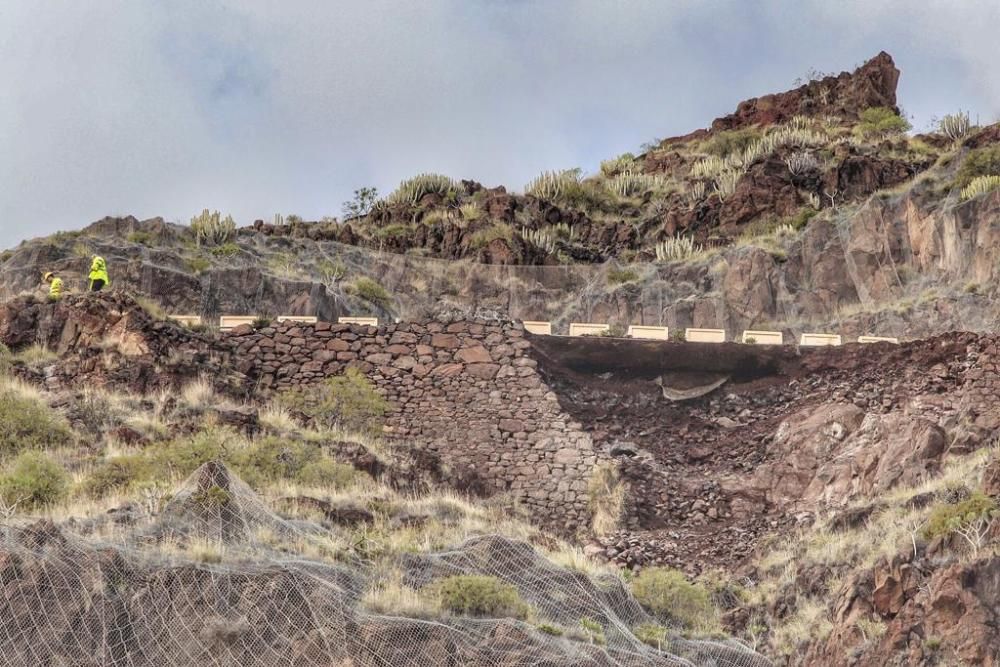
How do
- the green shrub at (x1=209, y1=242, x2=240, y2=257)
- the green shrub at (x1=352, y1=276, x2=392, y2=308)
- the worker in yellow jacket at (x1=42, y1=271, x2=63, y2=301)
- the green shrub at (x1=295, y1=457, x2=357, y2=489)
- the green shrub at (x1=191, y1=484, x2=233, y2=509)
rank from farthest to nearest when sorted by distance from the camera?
the green shrub at (x1=209, y1=242, x2=240, y2=257), the green shrub at (x1=352, y1=276, x2=392, y2=308), the worker in yellow jacket at (x1=42, y1=271, x2=63, y2=301), the green shrub at (x1=295, y1=457, x2=357, y2=489), the green shrub at (x1=191, y1=484, x2=233, y2=509)

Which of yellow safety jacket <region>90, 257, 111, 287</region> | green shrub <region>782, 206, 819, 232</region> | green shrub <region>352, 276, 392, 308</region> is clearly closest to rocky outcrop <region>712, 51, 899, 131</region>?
green shrub <region>782, 206, 819, 232</region>

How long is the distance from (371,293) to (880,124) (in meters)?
26.7

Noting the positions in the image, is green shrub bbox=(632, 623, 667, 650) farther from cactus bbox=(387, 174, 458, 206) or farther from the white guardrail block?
cactus bbox=(387, 174, 458, 206)

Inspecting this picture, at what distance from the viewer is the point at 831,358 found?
97.9ft

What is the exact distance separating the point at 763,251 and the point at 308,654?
3044 cm

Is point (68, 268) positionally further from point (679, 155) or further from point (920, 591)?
point (679, 155)

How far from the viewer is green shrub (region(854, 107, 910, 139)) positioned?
5828 centimetres

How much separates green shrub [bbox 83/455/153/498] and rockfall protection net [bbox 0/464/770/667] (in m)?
3.01

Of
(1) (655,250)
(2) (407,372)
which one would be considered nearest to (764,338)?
(2) (407,372)

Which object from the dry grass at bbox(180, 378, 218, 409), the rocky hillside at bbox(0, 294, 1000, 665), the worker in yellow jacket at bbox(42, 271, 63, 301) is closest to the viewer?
the rocky hillside at bbox(0, 294, 1000, 665)

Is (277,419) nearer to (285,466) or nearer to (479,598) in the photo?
(285,466)

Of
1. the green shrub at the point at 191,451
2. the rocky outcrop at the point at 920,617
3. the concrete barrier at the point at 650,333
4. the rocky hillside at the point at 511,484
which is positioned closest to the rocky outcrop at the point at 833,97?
the concrete barrier at the point at 650,333

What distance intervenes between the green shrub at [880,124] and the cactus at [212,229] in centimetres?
2690

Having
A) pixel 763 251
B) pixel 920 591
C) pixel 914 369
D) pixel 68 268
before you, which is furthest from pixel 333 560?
pixel 763 251
